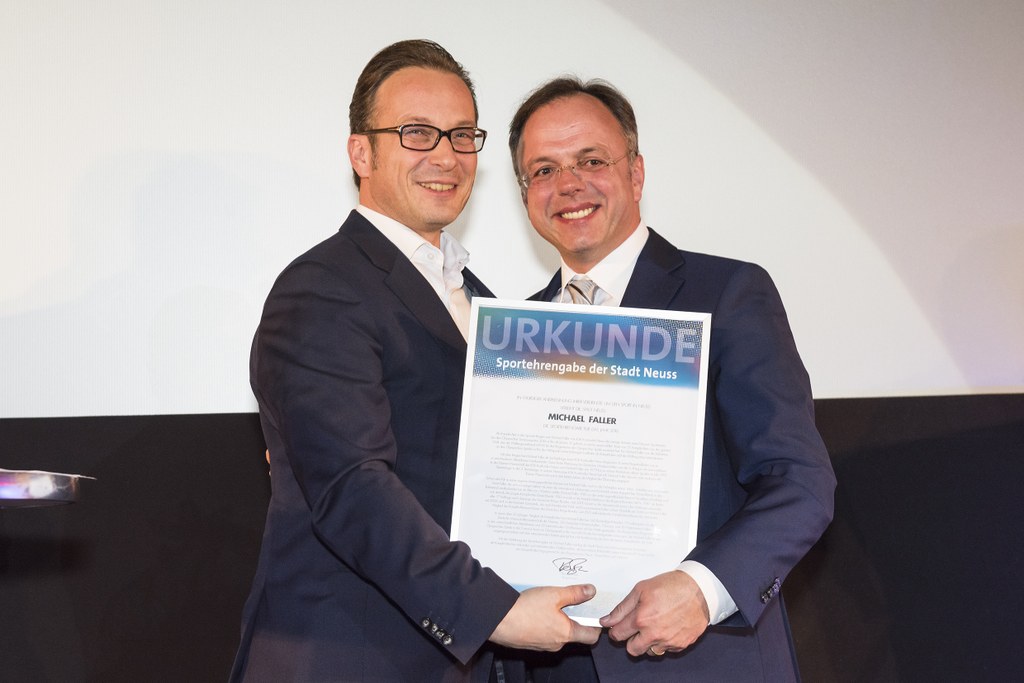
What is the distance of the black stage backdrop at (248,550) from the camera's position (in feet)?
9.34

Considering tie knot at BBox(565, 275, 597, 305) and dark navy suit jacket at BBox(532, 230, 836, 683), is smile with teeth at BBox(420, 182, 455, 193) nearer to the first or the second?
tie knot at BBox(565, 275, 597, 305)

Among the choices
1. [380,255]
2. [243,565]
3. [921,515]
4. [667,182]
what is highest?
[667,182]

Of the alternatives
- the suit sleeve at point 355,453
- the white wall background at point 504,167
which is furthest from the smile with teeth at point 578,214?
the white wall background at point 504,167

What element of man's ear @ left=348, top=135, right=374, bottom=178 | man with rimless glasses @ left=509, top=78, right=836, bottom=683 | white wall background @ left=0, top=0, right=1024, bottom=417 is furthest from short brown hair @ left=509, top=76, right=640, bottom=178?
white wall background @ left=0, top=0, right=1024, bottom=417

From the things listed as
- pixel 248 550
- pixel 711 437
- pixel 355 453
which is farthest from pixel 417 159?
pixel 248 550

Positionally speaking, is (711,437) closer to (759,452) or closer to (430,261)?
(759,452)

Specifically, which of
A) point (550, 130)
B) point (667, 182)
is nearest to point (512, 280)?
point (667, 182)

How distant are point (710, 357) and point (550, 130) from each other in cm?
73

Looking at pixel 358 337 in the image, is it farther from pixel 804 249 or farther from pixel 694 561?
pixel 804 249

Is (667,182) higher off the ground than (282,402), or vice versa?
(667,182)

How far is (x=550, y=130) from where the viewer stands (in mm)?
2447

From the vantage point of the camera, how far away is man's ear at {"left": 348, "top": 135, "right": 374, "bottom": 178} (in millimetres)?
2305

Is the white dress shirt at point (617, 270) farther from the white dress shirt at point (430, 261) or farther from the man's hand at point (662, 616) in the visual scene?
the man's hand at point (662, 616)

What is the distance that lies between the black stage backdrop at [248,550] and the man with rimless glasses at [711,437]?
1.12 meters
